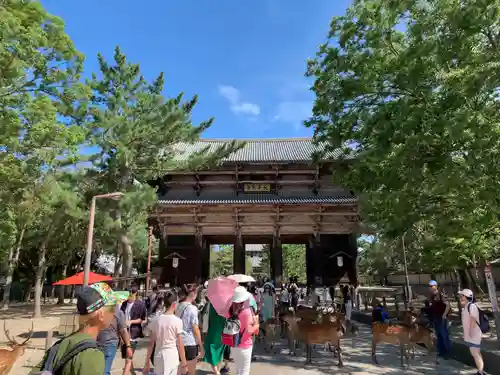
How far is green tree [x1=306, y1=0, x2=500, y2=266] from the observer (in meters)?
6.83

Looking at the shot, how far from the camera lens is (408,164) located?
8.38 meters

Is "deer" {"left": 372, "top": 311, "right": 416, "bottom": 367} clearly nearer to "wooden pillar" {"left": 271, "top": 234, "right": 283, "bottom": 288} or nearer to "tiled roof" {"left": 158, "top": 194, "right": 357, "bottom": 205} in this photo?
"wooden pillar" {"left": 271, "top": 234, "right": 283, "bottom": 288}

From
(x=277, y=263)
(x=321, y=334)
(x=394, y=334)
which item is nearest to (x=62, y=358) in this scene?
(x=321, y=334)

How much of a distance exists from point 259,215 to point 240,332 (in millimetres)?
17581

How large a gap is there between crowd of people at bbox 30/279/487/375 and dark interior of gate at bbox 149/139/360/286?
1252cm

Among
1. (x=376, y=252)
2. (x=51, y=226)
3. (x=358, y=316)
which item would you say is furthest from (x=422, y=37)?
(x=376, y=252)

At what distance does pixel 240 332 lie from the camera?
16.4 feet

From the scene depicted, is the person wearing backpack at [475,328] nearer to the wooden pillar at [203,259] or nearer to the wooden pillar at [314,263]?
the wooden pillar at [314,263]

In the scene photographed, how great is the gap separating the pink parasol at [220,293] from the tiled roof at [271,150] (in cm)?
1687

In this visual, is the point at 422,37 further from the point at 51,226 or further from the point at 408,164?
Result: the point at 51,226

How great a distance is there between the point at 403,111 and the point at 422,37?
1.82 meters

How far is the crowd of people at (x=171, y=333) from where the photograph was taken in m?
2.16

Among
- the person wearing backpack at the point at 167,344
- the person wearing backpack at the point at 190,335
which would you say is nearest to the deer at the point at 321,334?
the person wearing backpack at the point at 190,335

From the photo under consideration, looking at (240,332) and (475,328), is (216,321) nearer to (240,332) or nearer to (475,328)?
(240,332)
